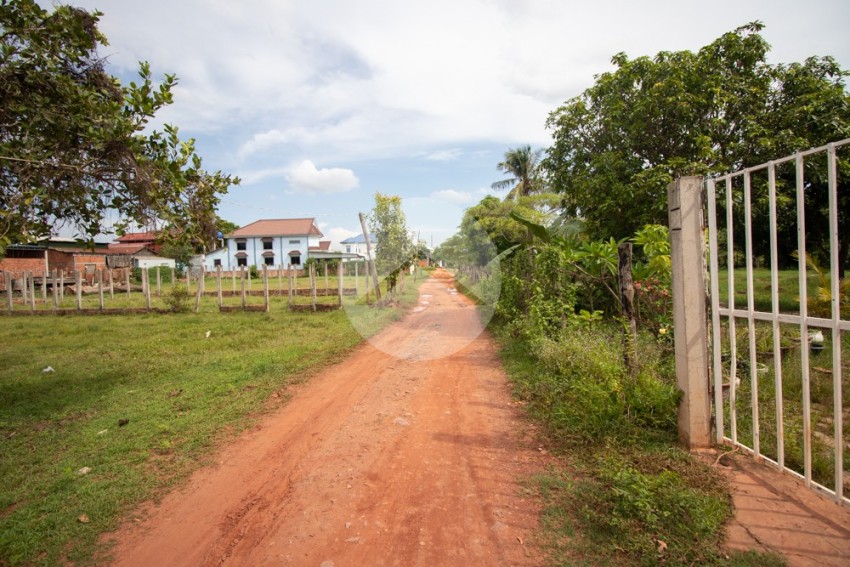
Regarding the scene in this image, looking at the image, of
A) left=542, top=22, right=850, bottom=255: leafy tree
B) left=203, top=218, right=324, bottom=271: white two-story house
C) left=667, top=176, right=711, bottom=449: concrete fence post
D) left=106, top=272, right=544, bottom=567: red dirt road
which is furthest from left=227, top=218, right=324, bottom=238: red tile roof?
left=667, top=176, right=711, bottom=449: concrete fence post

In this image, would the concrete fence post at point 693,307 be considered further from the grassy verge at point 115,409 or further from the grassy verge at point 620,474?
the grassy verge at point 115,409

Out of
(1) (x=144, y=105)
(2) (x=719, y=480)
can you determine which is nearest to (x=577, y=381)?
(2) (x=719, y=480)

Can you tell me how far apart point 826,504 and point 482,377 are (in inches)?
162

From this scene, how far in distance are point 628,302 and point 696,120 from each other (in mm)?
7382

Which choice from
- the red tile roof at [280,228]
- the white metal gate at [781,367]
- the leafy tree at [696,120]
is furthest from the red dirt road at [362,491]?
the red tile roof at [280,228]

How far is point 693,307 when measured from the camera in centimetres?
359

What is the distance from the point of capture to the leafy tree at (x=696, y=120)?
28.8ft

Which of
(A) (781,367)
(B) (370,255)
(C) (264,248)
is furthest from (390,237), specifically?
(C) (264,248)

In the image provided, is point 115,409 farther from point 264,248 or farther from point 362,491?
point 264,248

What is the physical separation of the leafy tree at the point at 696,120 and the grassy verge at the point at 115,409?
6.60 metres

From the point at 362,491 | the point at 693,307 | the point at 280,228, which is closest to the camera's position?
the point at 362,491

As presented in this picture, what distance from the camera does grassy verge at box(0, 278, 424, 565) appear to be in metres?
3.11

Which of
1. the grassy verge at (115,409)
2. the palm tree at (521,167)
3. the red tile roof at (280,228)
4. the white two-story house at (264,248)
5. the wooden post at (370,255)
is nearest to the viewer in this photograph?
the grassy verge at (115,409)

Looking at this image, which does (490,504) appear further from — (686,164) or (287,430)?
(686,164)
